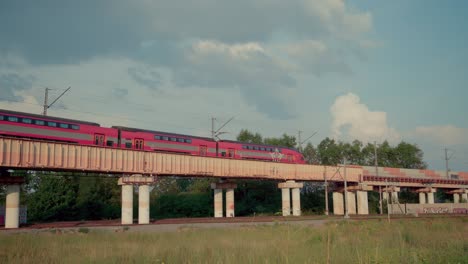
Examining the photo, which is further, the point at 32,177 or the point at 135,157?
the point at 32,177

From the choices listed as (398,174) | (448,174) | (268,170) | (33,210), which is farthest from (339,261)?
(448,174)

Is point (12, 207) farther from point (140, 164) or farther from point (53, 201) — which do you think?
point (53, 201)

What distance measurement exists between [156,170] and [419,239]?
34.8 metres

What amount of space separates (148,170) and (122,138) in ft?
16.5

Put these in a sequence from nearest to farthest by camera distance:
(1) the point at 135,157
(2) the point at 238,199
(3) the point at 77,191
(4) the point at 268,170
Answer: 1. (1) the point at 135,157
2. (4) the point at 268,170
3. (3) the point at 77,191
4. (2) the point at 238,199

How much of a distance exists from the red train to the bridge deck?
2.95ft

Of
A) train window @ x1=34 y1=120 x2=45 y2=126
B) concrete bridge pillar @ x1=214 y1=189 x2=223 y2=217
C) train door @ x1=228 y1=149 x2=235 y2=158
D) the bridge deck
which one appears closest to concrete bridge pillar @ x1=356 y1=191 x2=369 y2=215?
the bridge deck

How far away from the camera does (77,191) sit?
76250 mm

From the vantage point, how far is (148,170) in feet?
163

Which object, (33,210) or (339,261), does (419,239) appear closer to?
(339,261)

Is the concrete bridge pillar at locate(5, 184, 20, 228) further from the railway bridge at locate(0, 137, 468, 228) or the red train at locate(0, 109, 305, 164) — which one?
the red train at locate(0, 109, 305, 164)

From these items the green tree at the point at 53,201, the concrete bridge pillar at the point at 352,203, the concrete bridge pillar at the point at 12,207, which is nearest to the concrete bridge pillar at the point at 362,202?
the concrete bridge pillar at the point at 352,203

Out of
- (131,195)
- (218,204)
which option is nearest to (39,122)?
(131,195)

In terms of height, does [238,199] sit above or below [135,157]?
below
